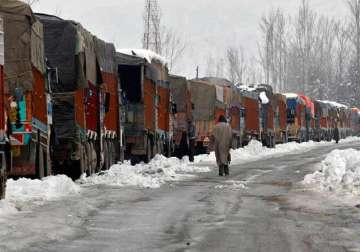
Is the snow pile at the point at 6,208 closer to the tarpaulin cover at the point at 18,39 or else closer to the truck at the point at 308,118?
the tarpaulin cover at the point at 18,39

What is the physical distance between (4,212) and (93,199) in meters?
2.79

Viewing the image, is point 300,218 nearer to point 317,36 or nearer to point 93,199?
point 93,199

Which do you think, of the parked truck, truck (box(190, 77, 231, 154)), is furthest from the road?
the parked truck

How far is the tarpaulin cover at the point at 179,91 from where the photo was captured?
3322 centimetres

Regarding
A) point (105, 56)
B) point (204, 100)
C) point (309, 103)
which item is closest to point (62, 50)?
point (105, 56)

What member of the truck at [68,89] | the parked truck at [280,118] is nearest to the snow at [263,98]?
the parked truck at [280,118]

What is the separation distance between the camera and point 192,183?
1892 cm

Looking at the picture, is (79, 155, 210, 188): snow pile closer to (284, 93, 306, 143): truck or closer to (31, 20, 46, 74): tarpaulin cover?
(31, 20, 46, 74): tarpaulin cover

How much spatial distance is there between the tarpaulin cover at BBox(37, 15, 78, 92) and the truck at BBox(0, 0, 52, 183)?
6.31 feet

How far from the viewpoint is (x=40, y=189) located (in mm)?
14781

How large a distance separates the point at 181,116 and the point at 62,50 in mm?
15430

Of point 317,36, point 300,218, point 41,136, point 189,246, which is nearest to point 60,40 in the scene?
point 41,136

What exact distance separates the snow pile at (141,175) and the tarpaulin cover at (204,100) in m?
10.9

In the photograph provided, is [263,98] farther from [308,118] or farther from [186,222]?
[186,222]
